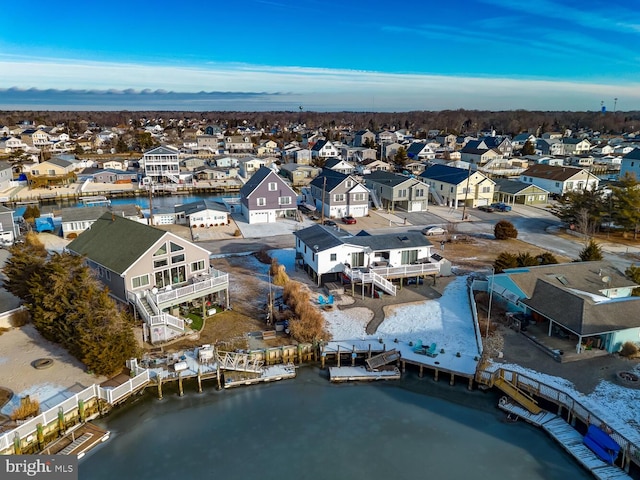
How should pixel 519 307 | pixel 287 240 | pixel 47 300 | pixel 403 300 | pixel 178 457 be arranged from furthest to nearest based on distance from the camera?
pixel 287 240 → pixel 403 300 → pixel 519 307 → pixel 47 300 → pixel 178 457

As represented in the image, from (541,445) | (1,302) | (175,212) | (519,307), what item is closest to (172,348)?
(1,302)

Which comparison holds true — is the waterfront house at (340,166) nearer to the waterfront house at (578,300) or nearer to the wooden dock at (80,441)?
the waterfront house at (578,300)

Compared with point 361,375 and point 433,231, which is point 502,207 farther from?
point 361,375

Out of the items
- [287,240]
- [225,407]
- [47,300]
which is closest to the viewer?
[225,407]

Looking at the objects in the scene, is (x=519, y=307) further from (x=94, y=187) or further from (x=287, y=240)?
(x=94, y=187)

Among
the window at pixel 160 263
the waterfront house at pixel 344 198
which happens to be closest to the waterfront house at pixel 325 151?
the waterfront house at pixel 344 198

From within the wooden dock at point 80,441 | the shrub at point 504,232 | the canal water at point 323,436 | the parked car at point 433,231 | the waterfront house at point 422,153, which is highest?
the waterfront house at point 422,153

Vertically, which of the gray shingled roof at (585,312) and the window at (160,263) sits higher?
the window at (160,263)
